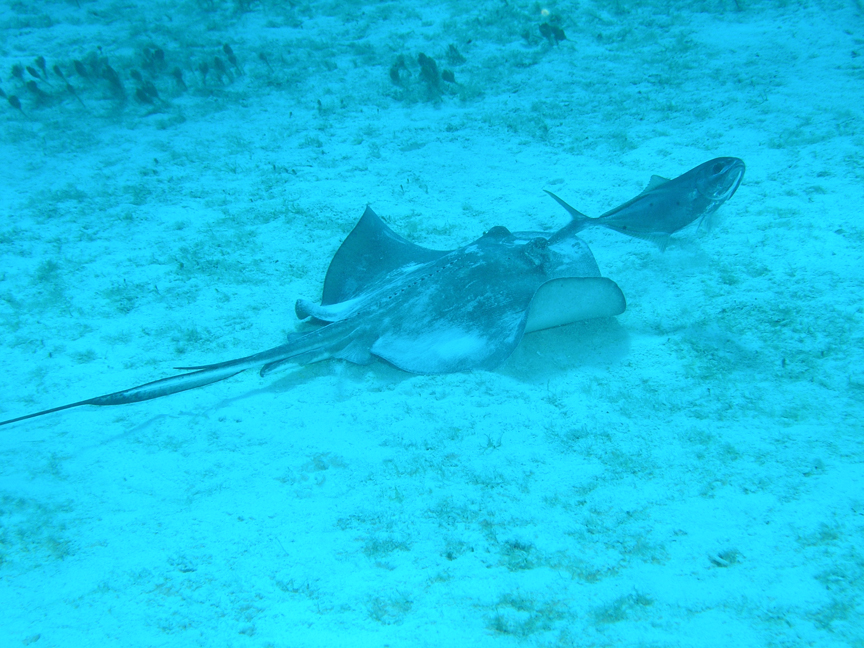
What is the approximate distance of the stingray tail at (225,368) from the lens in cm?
279

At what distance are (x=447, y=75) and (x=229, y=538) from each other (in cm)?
718

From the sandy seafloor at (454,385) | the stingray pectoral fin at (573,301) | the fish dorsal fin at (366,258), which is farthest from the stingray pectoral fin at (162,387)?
the stingray pectoral fin at (573,301)

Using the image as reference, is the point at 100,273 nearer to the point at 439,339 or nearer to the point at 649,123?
the point at 439,339

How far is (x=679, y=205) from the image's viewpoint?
412 cm

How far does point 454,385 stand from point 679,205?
2685mm

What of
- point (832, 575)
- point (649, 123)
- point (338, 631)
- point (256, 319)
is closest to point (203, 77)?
point (256, 319)

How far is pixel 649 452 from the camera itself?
274 cm

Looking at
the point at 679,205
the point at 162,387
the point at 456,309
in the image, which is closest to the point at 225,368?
the point at 162,387

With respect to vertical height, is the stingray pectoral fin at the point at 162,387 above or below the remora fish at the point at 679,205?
below

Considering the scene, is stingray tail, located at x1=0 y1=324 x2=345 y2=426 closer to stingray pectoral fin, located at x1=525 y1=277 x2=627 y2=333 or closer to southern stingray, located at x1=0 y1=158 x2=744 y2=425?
southern stingray, located at x1=0 y1=158 x2=744 y2=425

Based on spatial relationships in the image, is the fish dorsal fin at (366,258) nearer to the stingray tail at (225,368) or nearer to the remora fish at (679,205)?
the stingray tail at (225,368)

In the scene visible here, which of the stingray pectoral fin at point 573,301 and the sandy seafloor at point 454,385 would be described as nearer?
the sandy seafloor at point 454,385

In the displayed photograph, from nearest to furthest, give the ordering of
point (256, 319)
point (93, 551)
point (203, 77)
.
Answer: point (93, 551), point (256, 319), point (203, 77)

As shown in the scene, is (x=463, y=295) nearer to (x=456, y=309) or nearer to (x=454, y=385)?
(x=456, y=309)
